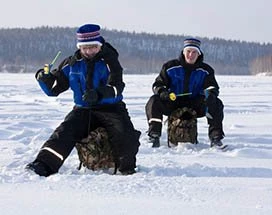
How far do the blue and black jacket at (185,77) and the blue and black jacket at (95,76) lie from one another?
1503 millimetres

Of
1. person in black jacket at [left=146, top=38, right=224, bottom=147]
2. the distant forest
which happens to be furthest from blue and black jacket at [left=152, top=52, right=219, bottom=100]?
the distant forest

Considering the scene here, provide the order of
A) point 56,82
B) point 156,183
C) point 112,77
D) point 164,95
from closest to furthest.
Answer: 1. point 156,183
2. point 112,77
3. point 56,82
4. point 164,95

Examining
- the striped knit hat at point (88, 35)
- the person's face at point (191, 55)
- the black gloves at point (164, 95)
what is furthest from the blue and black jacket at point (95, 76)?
the person's face at point (191, 55)

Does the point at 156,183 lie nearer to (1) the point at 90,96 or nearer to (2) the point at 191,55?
(1) the point at 90,96

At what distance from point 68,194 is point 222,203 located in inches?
35.2

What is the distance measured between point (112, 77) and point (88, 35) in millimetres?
414

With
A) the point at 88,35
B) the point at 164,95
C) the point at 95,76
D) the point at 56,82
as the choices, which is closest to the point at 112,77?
the point at 95,76

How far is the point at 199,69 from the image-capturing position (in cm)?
617

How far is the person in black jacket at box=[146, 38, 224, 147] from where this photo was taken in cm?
601

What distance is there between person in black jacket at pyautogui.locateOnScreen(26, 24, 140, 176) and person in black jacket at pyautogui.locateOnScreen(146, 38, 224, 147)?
4.31 feet

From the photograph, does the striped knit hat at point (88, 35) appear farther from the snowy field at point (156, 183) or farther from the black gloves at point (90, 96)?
the snowy field at point (156, 183)

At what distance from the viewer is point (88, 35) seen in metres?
4.63

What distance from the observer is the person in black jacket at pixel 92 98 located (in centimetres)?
444

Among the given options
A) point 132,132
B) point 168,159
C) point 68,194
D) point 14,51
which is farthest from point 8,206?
point 14,51
